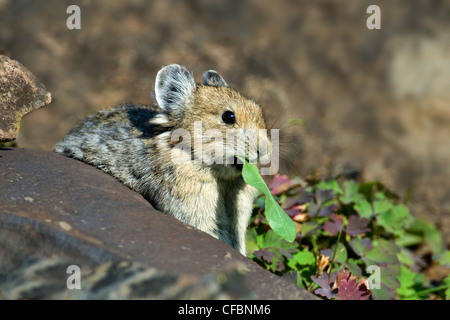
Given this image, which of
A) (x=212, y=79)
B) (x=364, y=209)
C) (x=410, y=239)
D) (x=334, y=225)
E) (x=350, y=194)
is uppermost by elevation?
(x=212, y=79)

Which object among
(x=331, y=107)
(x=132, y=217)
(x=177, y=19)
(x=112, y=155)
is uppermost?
(x=177, y=19)

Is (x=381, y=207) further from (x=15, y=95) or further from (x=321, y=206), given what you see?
(x=15, y=95)

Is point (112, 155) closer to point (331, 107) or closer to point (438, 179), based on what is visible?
point (331, 107)

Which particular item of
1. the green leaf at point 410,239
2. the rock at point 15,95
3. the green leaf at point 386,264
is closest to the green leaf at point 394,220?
the green leaf at point 386,264

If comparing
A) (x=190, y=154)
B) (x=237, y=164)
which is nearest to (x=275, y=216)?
(x=237, y=164)

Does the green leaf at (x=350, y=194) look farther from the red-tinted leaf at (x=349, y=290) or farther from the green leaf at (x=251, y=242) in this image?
the red-tinted leaf at (x=349, y=290)

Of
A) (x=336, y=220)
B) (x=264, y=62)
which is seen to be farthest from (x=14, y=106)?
(x=264, y=62)
